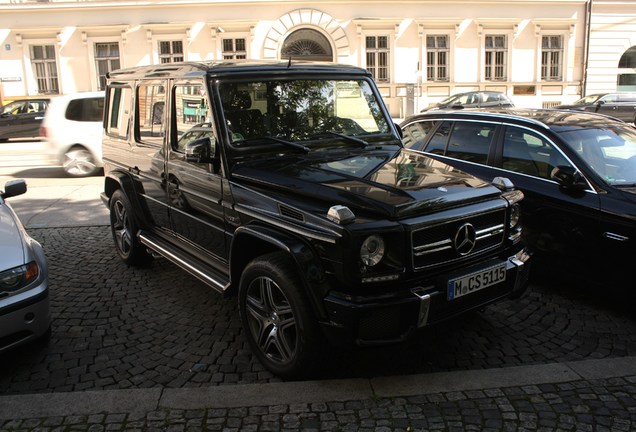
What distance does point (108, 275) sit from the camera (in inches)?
234

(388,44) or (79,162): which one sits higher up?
(388,44)

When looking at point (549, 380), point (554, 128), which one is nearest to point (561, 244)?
point (554, 128)

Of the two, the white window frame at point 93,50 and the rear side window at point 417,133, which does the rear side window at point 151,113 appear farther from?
the white window frame at point 93,50

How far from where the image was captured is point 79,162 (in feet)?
41.8

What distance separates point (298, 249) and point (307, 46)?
89.9 ft

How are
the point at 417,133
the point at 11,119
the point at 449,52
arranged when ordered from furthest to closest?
1. the point at 449,52
2. the point at 11,119
3. the point at 417,133

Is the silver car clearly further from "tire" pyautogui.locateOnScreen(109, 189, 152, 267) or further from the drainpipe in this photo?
the drainpipe

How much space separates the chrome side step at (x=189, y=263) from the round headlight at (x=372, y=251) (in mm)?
1284

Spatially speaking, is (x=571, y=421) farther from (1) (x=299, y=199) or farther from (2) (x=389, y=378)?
(1) (x=299, y=199)

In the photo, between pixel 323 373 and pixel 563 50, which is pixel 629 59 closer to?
pixel 563 50

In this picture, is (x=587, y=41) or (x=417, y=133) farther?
(x=587, y=41)

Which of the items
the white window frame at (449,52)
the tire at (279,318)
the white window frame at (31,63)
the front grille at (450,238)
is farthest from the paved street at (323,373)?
the white window frame at (31,63)

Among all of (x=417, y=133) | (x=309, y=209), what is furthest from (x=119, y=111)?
(x=309, y=209)

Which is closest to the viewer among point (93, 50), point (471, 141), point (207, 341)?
point (207, 341)
